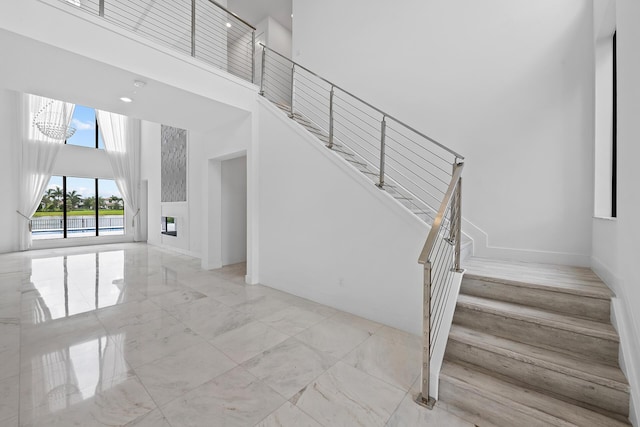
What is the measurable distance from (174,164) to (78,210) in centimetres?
402

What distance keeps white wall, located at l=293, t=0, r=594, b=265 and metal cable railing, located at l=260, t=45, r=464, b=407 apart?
0.29 metres

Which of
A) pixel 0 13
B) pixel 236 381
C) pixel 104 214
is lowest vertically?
pixel 236 381

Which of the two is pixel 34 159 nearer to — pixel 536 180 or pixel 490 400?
pixel 490 400

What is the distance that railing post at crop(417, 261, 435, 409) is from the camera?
68.6 inches

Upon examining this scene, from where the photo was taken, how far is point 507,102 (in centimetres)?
340

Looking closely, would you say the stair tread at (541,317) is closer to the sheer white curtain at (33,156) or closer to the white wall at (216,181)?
the white wall at (216,181)

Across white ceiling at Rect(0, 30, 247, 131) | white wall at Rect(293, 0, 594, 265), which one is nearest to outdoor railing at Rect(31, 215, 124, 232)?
white ceiling at Rect(0, 30, 247, 131)

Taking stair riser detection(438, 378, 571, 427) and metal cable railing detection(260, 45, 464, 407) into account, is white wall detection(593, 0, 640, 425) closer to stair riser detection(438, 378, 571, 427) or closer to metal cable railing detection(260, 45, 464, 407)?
stair riser detection(438, 378, 571, 427)

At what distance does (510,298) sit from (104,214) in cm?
1156

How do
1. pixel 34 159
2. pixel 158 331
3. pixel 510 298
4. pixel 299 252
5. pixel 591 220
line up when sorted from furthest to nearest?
pixel 34 159 → pixel 299 252 → pixel 591 220 → pixel 158 331 → pixel 510 298

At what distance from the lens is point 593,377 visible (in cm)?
158

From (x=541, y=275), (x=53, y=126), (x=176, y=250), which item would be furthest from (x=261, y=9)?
(x=541, y=275)

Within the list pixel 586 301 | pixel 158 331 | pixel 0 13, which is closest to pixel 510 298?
pixel 586 301

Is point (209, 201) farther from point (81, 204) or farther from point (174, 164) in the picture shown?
point (81, 204)
